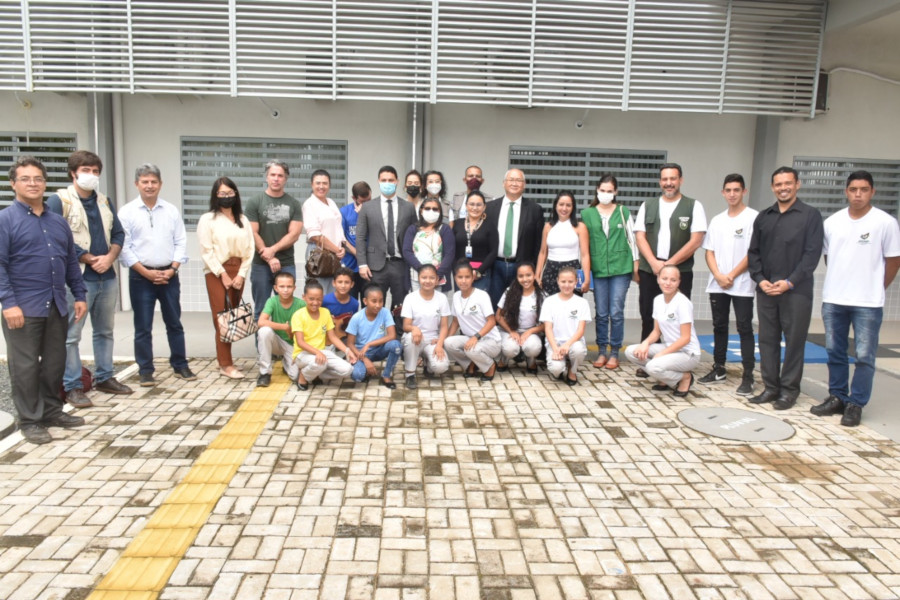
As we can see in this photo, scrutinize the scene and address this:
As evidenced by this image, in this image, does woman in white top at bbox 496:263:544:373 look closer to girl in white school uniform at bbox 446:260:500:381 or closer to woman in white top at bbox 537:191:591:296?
girl in white school uniform at bbox 446:260:500:381

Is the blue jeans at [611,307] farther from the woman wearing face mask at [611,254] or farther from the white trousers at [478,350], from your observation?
the white trousers at [478,350]

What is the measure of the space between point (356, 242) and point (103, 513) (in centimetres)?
338

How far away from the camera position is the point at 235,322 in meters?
5.55

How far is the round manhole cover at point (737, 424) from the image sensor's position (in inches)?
177

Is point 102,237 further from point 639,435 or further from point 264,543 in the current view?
point 639,435

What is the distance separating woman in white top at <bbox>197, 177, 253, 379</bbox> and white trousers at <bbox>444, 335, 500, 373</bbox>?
6.08ft

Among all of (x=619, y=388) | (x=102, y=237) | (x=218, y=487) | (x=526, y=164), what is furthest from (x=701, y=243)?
(x=102, y=237)

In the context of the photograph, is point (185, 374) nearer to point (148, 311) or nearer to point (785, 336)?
point (148, 311)

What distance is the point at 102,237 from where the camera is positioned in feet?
16.3

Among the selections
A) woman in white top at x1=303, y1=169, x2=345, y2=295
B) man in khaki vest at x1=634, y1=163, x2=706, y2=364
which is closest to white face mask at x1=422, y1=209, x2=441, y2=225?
woman in white top at x1=303, y1=169, x2=345, y2=295

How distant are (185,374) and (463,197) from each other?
10.1ft

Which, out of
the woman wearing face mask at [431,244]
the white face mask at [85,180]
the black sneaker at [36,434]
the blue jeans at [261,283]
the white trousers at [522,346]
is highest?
the white face mask at [85,180]

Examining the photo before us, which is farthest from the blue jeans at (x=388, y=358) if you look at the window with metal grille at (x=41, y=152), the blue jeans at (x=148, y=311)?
the window with metal grille at (x=41, y=152)

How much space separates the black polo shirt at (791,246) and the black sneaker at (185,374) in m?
4.80
